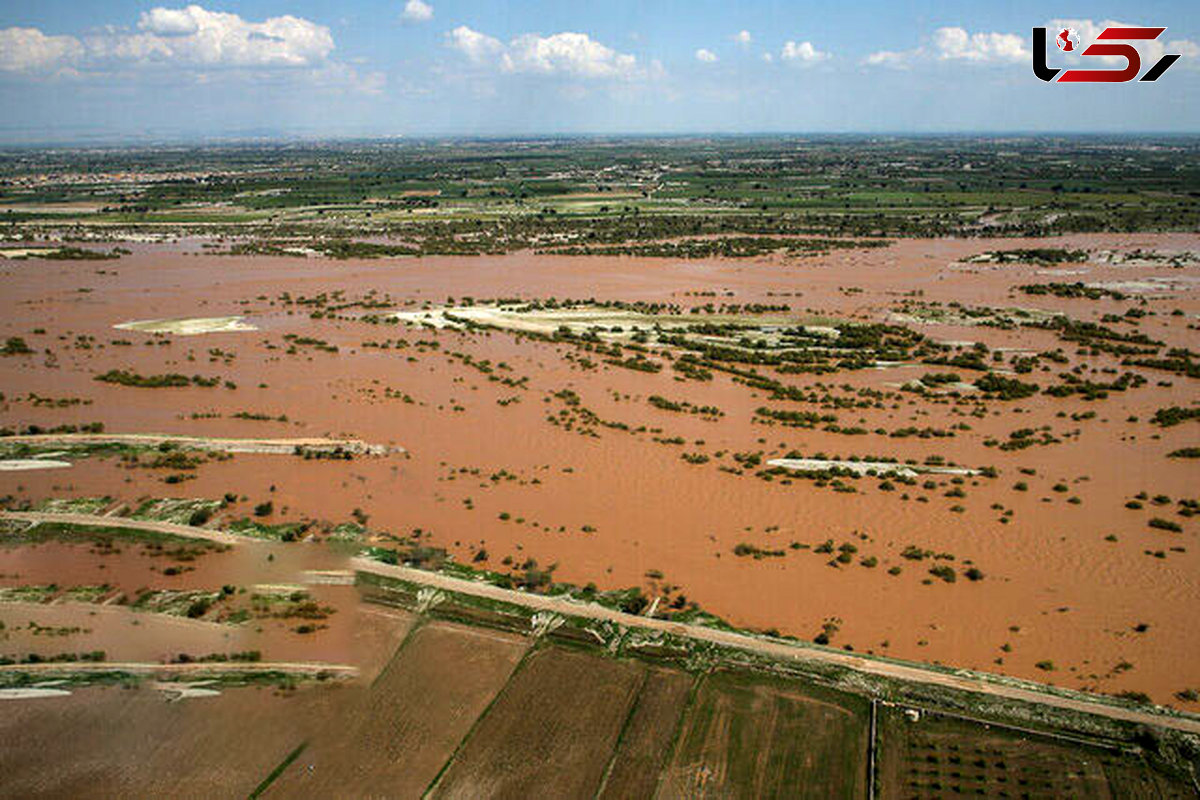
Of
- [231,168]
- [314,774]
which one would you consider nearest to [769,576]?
[314,774]

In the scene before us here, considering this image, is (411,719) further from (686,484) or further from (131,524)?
(686,484)

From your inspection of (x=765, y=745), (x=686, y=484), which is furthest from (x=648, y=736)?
(x=686, y=484)

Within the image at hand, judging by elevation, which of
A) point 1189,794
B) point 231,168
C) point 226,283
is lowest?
point 1189,794

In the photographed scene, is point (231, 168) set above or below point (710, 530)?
above

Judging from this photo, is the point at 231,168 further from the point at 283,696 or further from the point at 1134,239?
the point at 283,696

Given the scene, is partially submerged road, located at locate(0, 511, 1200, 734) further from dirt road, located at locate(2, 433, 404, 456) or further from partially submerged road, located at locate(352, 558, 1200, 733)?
dirt road, located at locate(2, 433, 404, 456)

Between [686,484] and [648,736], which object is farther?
[686,484]
